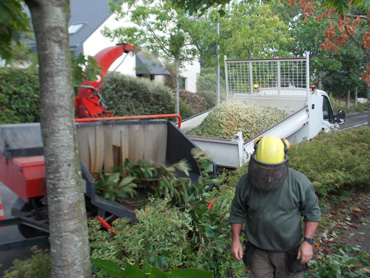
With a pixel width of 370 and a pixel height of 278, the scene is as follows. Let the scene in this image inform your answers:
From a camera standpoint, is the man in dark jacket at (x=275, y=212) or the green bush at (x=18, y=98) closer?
the man in dark jacket at (x=275, y=212)

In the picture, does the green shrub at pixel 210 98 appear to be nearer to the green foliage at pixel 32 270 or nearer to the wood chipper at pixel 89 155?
the wood chipper at pixel 89 155

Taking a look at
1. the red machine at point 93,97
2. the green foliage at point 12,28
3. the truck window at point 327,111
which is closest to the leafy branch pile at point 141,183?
the green foliage at point 12,28

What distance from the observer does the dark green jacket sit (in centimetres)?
249

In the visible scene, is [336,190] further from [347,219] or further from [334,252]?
[334,252]

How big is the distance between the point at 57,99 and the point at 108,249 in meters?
1.31

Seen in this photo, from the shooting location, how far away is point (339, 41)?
8.25 metres

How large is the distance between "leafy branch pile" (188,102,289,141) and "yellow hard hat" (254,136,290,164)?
4855 millimetres

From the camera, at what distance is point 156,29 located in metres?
11.6

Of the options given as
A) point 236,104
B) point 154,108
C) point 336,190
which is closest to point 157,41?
point 154,108

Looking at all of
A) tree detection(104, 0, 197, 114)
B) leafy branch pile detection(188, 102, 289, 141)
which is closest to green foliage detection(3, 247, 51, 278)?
leafy branch pile detection(188, 102, 289, 141)

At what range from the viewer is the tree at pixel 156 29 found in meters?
11.0

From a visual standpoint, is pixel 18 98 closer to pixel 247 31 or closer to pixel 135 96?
pixel 135 96

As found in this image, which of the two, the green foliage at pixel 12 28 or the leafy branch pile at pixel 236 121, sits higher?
the green foliage at pixel 12 28

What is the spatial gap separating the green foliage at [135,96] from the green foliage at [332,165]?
9.05 m
